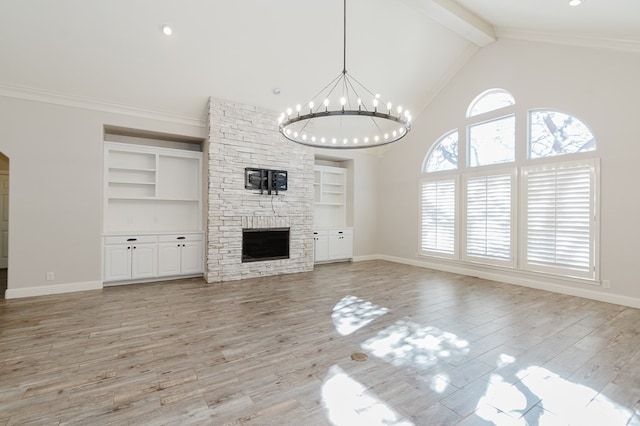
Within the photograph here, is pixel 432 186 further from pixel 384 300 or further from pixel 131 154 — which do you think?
pixel 131 154

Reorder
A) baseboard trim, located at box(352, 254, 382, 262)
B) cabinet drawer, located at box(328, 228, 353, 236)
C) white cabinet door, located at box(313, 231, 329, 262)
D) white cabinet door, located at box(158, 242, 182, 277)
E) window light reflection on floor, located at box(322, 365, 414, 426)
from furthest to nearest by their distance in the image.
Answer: baseboard trim, located at box(352, 254, 382, 262)
cabinet drawer, located at box(328, 228, 353, 236)
white cabinet door, located at box(313, 231, 329, 262)
white cabinet door, located at box(158, 242, 182, 277)
window light reflection on floor, located at box(322, 365, 414, 426)

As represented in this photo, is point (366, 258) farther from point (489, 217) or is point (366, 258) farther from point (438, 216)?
point (489, 217)

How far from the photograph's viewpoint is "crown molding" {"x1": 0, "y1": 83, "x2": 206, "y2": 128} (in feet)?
15.3

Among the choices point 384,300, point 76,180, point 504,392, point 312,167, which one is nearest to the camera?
point 504,392

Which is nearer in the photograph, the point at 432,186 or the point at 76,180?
the point at 76,180

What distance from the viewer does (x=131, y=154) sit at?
5.93 m

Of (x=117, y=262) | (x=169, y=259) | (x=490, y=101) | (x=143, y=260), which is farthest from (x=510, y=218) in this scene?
(x=117, y=262)

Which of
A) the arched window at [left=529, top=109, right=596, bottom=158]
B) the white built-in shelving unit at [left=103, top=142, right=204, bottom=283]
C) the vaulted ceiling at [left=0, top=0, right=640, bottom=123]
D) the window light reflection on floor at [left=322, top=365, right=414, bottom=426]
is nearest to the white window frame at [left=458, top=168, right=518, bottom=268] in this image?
the arched window at [left=529, top=109, right=596, bottom=158]

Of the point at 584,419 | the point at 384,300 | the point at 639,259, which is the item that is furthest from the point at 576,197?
the point at 584,419

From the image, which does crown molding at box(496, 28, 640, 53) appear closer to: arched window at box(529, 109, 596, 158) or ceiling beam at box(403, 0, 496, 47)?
ceiling beam at box(403, 0, 496, 47)

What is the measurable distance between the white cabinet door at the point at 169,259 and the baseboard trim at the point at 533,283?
18.1ft

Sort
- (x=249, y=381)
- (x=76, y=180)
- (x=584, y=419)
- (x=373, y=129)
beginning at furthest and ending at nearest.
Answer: (x=373, y=129)
(x=76, y=180)
(x=249, y=381)
(x=584, y=419)

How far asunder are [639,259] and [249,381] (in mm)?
5628

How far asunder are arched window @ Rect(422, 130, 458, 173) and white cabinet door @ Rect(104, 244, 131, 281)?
6.79m
